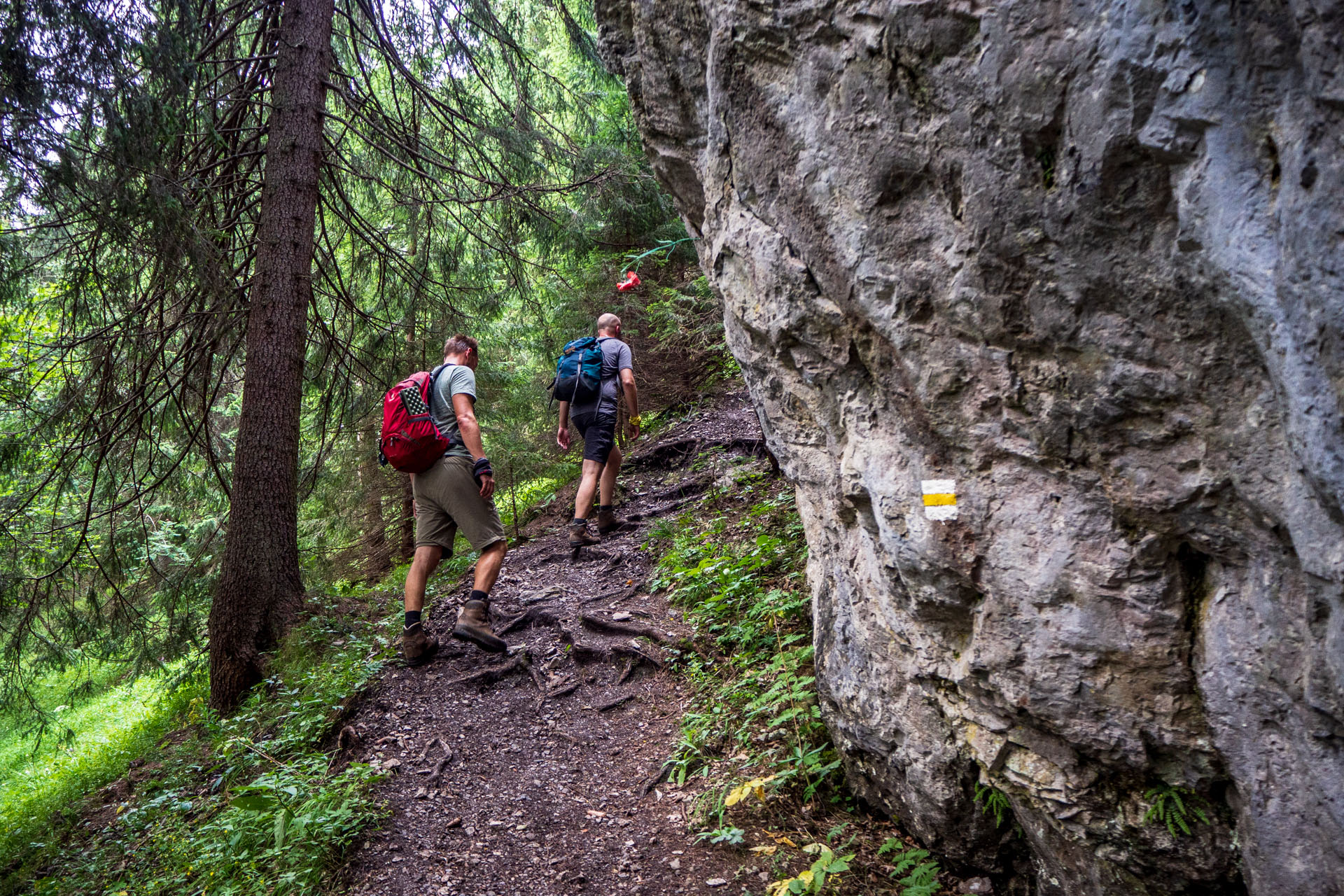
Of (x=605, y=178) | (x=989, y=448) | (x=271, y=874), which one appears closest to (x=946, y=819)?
(x=989, y=448)

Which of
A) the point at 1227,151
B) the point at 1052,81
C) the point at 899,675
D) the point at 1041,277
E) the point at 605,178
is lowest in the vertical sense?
the point at 899,675

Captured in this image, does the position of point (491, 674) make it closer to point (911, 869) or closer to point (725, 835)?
point (725, 835)

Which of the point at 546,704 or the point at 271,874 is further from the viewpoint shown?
the point at 546,704

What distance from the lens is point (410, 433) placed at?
5.38 meters

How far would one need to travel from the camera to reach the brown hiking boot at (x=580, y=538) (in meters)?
7.78

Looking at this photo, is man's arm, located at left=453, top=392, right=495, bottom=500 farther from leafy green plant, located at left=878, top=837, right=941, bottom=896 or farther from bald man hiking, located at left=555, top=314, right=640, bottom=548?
leafy green plant, located at left=878, top=837, right=941, bottom=896

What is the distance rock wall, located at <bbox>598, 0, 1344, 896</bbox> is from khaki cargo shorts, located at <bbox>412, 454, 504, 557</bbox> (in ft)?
9.70

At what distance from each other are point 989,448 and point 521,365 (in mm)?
11125

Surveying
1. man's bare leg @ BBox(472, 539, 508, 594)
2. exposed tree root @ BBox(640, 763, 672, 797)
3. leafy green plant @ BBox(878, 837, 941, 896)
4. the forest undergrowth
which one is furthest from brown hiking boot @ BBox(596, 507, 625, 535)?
leafy green plant @ BBox(878, 837, 941, 896)

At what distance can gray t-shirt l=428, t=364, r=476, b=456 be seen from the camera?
18.4 feet

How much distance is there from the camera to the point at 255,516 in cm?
658

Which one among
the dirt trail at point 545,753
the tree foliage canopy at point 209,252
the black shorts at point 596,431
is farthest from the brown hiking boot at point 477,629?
the tree foliage canopy at point 209,252

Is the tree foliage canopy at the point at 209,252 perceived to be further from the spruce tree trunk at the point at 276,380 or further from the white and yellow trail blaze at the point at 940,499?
the white and yellow trail blaze at the point at 940,499

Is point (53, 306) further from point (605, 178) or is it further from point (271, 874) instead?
point (271, 874)
